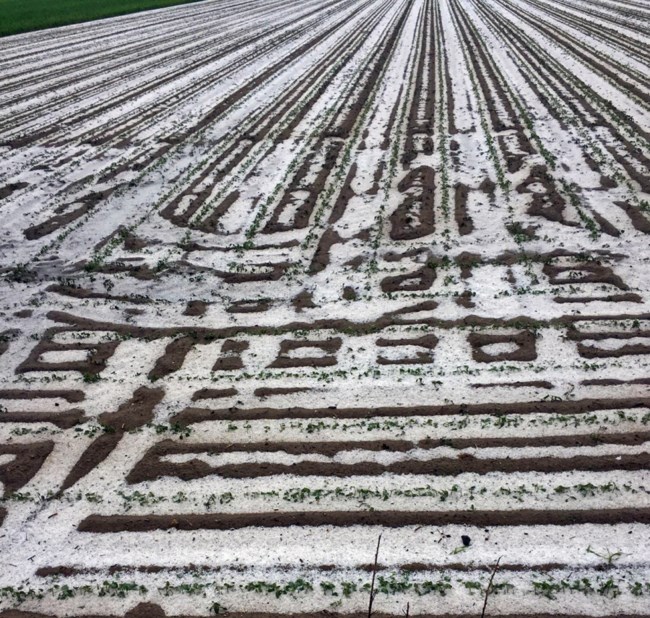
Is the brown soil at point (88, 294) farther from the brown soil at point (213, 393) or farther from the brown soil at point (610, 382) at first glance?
the brown soil at point (610, 382)

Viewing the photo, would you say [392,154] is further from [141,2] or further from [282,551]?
[141,2]

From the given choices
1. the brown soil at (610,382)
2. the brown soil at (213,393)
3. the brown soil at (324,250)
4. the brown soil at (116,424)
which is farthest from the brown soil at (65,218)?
the brown soil at (610,382)

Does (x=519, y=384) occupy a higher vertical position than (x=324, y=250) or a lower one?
lower

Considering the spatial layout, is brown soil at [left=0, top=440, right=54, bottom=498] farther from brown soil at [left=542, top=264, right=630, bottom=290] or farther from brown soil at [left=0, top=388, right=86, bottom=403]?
brown soil at [left=542, top=264, right=630, bottom=290]

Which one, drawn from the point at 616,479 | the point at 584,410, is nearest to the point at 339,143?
the point at 584,410

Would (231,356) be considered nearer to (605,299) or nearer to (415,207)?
(415,207)

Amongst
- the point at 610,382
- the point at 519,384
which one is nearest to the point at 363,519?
the point at 519,384

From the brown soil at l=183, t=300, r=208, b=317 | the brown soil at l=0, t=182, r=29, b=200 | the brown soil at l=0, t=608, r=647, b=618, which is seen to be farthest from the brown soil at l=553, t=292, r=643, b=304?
the brown soil at l=0, t=182, r=29, b=200
